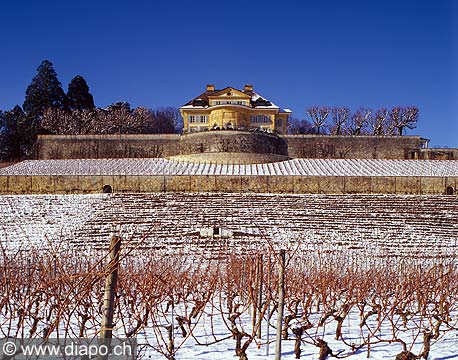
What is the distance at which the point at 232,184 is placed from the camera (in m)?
26.1

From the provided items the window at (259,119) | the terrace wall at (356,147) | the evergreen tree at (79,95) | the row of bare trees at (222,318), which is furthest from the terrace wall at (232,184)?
the evergreen tree at (79,95)

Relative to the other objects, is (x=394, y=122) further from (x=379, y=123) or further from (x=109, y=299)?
(x=109, y=299)

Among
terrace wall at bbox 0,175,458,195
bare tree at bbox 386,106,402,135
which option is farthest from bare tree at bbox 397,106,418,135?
terrace wall at bbox 0,175,458,195

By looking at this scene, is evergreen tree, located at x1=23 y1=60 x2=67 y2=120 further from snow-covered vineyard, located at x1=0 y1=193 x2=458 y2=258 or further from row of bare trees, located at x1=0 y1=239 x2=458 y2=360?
row of bare trees, located at x1=0 y1=239 x2=458 y2=360

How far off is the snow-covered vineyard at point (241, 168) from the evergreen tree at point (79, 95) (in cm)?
1998

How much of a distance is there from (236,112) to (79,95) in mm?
20751

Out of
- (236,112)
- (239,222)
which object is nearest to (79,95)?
(236,112)

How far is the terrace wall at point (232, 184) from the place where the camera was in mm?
25984

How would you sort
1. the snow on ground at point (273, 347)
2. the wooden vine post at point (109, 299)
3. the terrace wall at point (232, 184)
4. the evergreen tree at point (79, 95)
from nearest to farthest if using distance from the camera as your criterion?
the wooden vine post at point (109, 299)
the snow on ground at point (273, 347)
the terrace wall at point (232, 184)
the evergreen tree at point (79, 95)

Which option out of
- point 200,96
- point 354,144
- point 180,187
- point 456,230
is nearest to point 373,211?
point 456,230

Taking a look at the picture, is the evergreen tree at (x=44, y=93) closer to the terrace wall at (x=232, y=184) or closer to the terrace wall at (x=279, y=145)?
the terrace wall at (x=279, y=145)

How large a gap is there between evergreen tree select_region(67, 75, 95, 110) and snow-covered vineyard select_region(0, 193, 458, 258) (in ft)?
103

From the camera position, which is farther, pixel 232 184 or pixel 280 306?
pixel 232 184

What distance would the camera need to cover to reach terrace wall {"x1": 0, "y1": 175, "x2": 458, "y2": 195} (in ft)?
85.3
